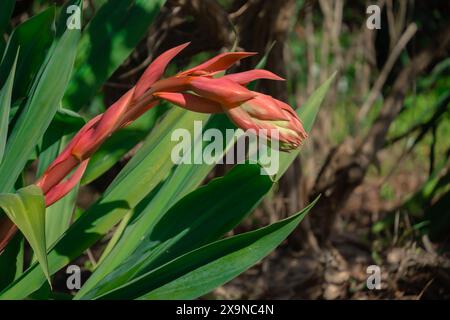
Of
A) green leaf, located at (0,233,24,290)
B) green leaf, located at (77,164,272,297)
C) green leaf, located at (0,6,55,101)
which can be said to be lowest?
green leaf, located at (0,233,24,290)

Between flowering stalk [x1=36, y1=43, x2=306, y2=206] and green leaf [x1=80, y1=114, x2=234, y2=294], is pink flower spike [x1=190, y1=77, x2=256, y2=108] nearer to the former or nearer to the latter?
flowering stalk [x1=36, y1=43, x2=306, y2=206]

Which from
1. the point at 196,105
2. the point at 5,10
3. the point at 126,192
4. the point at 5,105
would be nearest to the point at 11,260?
the point at 126,192

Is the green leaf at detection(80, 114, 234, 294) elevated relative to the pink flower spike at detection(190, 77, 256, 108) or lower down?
lower down

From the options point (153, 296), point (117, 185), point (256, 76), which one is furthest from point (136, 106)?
point (117, 185)

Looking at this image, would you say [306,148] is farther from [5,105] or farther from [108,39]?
[5,105]

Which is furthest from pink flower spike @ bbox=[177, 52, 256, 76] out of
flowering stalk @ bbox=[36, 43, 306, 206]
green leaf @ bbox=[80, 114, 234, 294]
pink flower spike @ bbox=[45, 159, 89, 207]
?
green leaf @ bbox=[80, 114, 234, 294]

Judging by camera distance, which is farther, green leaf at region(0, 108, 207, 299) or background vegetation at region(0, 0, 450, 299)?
background vegetation at region(0, 0, 450, 299)

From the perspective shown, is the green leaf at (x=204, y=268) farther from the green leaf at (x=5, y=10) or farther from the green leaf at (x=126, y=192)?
the green leaf at (x=5, y=10)

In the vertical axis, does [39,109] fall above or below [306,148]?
above
